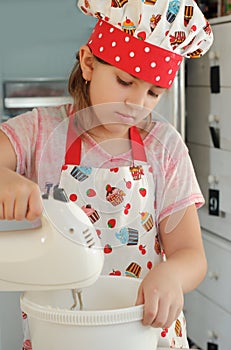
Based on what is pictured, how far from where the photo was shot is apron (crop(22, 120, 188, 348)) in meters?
0.88

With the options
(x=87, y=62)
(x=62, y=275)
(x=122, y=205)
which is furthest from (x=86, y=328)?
(x=87, y=62)

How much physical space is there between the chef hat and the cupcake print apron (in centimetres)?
9

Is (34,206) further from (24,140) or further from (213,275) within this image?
(213,275)

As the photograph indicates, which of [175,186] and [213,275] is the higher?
[175,186]

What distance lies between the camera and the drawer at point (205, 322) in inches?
82.7

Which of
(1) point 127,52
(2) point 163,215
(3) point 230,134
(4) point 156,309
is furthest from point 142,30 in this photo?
(3) point 230,134

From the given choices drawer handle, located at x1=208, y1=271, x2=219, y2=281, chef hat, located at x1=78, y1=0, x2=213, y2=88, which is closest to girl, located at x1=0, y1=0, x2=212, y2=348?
chef hat, located at x1=78, y1=0, x2=213, y2=88

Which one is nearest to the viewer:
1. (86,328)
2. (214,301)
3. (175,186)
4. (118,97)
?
(86,328)

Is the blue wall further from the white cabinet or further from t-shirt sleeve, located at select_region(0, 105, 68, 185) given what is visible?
t-shirt sleeve, located at select_region(0, 105, 68, 185)

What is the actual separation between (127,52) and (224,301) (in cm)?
135

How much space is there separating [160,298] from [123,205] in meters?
0.21

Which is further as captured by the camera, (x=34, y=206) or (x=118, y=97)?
(x=118, y=97)

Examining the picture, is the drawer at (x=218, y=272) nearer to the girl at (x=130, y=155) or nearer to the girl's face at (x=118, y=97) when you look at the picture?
the girl at (x=130, y=155)

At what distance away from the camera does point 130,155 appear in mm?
910
